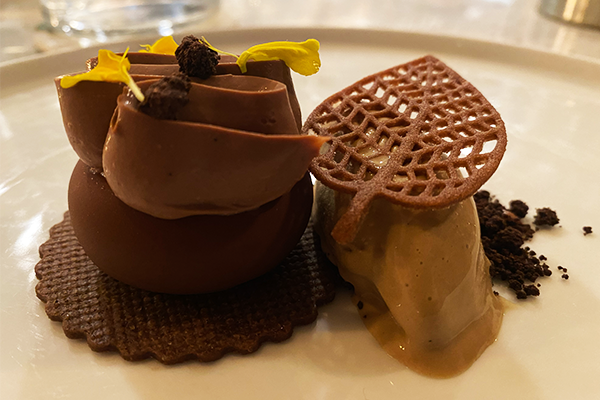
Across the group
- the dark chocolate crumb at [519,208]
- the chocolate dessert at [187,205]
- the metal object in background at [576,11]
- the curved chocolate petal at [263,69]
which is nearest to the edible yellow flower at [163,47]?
the chocolate dessert at [187,205]

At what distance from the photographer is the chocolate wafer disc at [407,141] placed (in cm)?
95

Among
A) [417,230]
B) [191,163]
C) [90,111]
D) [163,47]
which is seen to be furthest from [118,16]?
[417,230]

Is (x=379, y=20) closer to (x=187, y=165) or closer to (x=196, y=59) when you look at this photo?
(x=196, y=59)

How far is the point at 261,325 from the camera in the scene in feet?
3.56

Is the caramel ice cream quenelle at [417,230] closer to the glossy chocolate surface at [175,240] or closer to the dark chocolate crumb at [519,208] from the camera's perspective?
the glossy chocolate surface at [175,240]

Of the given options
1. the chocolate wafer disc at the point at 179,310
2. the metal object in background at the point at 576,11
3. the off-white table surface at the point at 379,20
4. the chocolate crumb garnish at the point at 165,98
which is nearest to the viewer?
the chocolate crumb garnish at the point at 165,98

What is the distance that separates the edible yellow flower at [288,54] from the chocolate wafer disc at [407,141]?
0.17m

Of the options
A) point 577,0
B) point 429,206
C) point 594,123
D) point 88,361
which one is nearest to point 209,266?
point 88,361

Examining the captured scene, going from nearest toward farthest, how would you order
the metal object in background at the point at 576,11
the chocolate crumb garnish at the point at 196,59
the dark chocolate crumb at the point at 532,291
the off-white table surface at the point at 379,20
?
the chocolate crumb garnish at the point at 196,59
the dark chocolate crumb at the point at 532,291
the off-white table surface at the point at 379,20
the metal object in background at the point at 576,11

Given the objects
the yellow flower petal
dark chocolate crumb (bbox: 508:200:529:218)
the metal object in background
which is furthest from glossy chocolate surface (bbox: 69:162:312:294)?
the metal object in background

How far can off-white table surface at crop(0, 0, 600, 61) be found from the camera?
102 inches

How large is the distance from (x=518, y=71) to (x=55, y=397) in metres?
2.25

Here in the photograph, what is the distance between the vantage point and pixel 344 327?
1.11 m

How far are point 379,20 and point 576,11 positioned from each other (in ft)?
3.58
